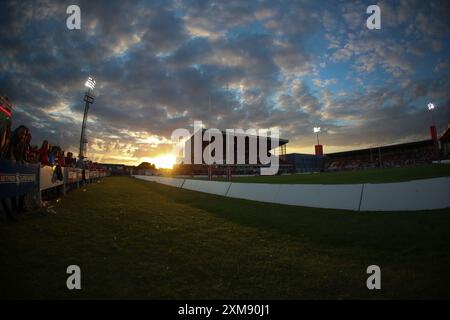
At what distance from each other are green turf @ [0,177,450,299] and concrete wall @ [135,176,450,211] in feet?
2.00

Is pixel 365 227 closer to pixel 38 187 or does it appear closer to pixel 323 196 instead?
pixel 323 196

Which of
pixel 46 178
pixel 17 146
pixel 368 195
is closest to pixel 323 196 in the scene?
pixel 368 195

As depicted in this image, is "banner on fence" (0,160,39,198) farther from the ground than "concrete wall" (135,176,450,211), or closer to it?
farther from the ground

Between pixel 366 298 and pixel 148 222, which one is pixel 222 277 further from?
pixel 148 222

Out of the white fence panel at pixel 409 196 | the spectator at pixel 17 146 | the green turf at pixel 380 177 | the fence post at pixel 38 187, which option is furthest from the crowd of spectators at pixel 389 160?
the spectator at pixel 17 146

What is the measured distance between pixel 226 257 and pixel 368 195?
5.09 meters

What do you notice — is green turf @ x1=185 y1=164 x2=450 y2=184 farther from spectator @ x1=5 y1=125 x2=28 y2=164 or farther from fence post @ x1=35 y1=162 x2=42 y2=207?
spectator @ x1=5 y1=125 x2=28 y2=164

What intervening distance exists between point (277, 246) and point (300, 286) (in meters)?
1.26

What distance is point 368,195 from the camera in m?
6.03

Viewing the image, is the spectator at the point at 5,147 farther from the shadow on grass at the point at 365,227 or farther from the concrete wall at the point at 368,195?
the concrete wall at the point at 368,195

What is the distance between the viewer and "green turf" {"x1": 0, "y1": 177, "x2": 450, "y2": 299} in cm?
206

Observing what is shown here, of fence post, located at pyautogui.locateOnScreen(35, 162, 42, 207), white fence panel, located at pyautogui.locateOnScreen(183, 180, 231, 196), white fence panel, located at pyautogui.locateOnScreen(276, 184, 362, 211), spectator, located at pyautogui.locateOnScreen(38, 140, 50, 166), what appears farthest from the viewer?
white fence panel, located at pyautogui.locateOnScreen(183, 180, 231, 196)

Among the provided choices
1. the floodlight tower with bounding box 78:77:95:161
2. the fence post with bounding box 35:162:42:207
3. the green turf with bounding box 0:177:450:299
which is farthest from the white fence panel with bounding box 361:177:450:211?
the floodlight tower with bounding box 78:77:95:161
